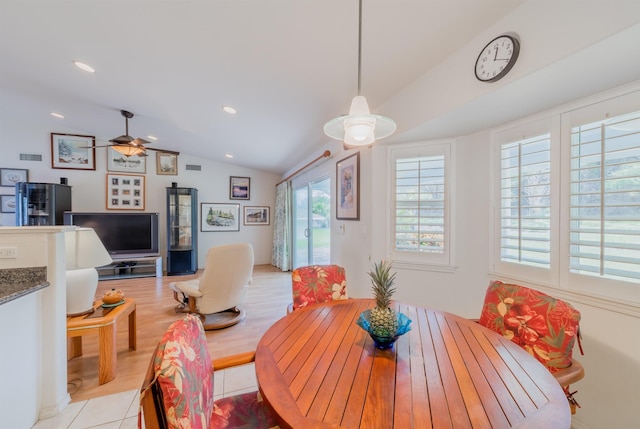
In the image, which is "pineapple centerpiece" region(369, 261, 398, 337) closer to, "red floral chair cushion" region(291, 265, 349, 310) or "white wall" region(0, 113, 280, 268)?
"red floral chair cushion" region(291, 265, 349, 310)

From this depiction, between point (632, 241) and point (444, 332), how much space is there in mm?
1121

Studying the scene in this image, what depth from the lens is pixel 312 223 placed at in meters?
5.26

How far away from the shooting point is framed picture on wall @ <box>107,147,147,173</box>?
5.71 meters

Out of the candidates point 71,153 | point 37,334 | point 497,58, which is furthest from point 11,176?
point 497,58

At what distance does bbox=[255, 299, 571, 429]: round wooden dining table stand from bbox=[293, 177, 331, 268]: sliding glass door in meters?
3.14

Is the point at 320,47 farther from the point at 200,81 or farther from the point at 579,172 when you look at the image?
the point at 579,172

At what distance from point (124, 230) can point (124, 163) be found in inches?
62.0

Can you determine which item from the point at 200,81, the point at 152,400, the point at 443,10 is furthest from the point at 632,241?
the point at 200,81

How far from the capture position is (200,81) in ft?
8.29

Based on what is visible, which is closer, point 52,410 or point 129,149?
point 52,410

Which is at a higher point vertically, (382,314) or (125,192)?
(125,192)

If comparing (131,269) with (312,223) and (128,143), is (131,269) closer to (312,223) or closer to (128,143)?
(128,143)

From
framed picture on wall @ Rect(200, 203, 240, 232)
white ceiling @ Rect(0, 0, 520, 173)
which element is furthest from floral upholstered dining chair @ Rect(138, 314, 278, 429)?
framed picture on wall @ Rect(200, 203, 240, 232)

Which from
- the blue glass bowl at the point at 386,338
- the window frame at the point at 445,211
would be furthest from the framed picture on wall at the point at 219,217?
the blue glass bowl at the point at 386,338
